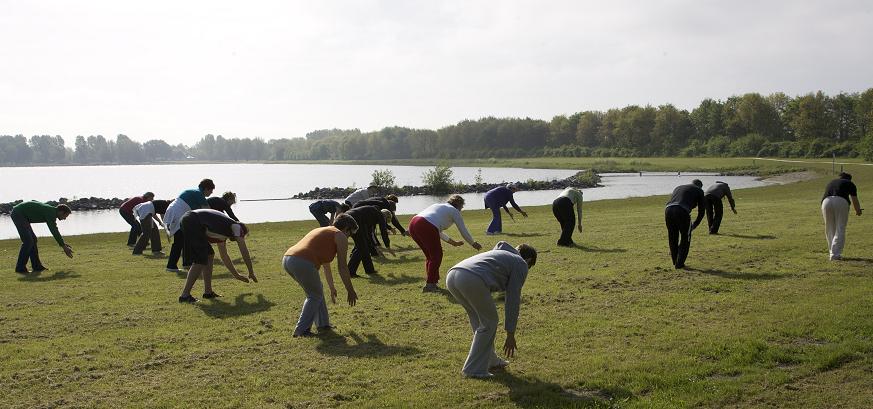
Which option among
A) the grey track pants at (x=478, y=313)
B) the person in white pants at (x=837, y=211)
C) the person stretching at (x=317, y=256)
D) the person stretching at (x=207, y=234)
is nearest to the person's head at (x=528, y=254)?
the grey track pants at (x=478, y=313)

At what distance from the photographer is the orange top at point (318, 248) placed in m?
9.84

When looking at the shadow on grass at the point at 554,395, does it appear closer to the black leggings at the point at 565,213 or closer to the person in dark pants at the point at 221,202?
the person in dark pants at the point at 221,202

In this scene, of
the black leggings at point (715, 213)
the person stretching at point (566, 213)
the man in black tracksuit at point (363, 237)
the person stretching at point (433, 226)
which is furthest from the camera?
the black leggings at point (715, 213)

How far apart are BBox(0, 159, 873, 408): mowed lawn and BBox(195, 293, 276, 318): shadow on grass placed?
0.18 feet

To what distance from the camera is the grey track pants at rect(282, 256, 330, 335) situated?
9805 mm

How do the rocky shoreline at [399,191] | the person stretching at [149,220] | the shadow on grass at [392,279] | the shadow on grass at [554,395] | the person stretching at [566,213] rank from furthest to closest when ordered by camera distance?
the rocky shoreline at [399,191] → the person stretching at [149,220] → the person stretching at [566,213] → the shadow on grass at [392,279] → the shadow on grass at [554,395]

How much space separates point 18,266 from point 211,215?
28.6 feet

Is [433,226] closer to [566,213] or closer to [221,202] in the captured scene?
[221,202]

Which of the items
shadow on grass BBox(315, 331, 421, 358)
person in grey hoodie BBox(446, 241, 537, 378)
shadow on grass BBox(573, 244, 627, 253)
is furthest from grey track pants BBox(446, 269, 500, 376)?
shadow on grass BBox(573, 244, 627, 253)

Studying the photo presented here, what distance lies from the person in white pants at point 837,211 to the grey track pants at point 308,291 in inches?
439

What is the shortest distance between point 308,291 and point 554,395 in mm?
4209

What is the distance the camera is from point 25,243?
17609 millimetres

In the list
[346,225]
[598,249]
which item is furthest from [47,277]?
[598,249]

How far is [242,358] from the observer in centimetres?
929
